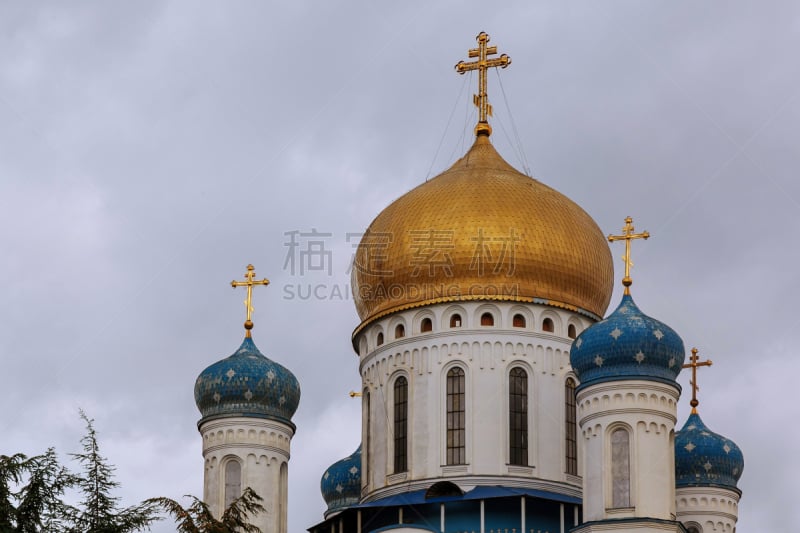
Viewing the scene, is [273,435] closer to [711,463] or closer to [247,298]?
[247,298]

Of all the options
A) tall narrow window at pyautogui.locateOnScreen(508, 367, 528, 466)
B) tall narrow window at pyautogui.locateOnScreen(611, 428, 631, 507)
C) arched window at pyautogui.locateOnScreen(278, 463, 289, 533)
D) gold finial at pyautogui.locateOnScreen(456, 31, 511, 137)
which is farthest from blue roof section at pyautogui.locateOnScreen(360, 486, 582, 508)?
gold finial at pyautogui.locateOnScreen(456, 31, 511, 137)

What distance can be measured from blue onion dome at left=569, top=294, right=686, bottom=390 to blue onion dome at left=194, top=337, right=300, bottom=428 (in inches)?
267

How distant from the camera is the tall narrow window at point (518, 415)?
107ft

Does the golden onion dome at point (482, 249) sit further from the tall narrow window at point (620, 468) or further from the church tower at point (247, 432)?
the tall narrow window at point (620, 468)

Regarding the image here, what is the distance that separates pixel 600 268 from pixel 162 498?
12.6m

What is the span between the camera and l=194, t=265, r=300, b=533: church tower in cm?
3431

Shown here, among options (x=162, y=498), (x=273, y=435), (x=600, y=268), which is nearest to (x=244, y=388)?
(x=273, y=435)

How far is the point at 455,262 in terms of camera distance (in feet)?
110

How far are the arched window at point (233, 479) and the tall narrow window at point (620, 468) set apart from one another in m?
7.96

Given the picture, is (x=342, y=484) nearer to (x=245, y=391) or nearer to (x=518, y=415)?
(x=245, y=391)

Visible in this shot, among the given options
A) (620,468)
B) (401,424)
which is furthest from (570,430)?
(620,468)

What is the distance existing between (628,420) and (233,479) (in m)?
8.47

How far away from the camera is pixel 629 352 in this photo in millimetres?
30094

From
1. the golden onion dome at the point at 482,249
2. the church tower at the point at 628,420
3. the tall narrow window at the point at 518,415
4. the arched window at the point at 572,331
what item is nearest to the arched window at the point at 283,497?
the golden onion dome at the point at 482,249
